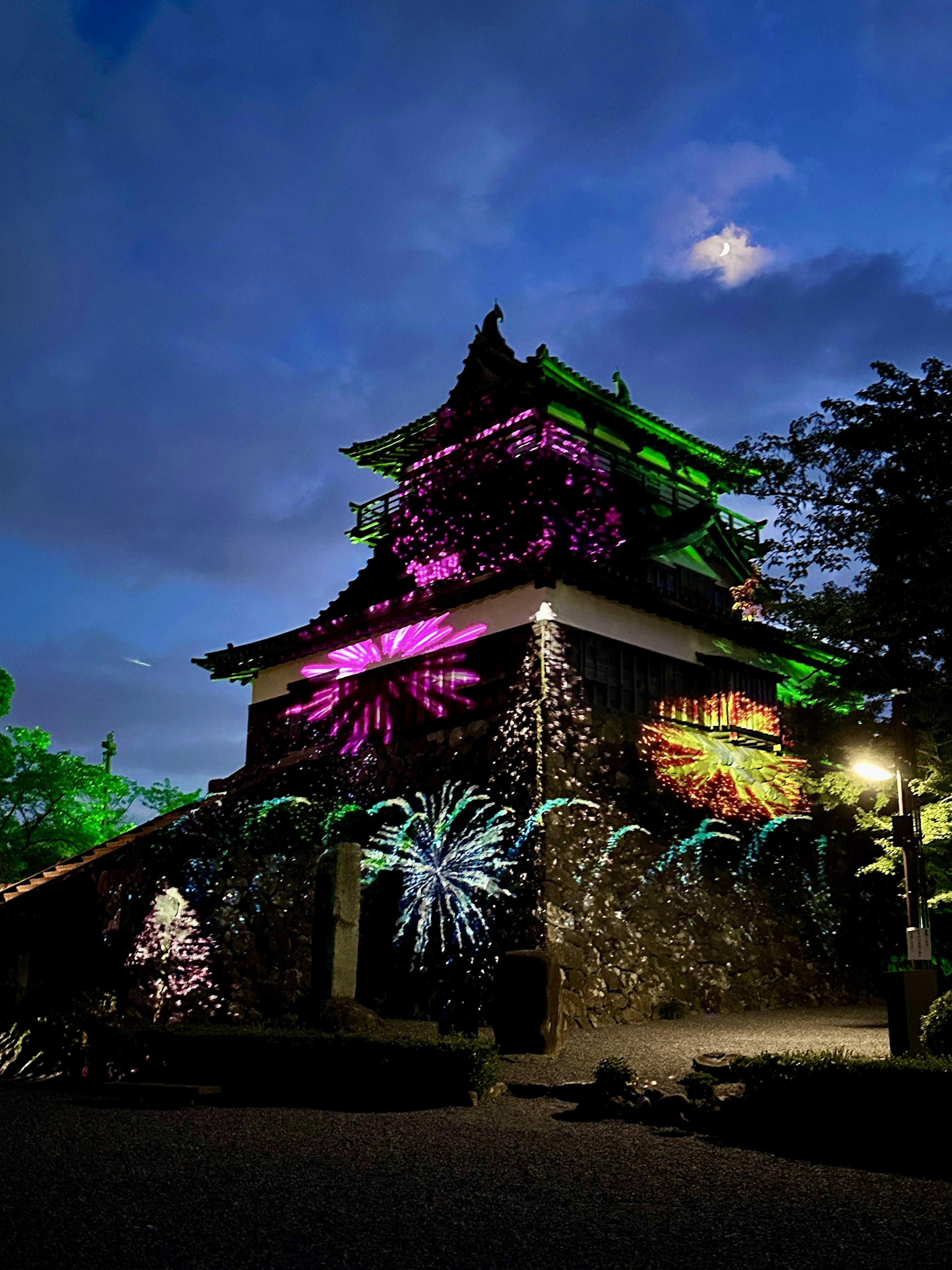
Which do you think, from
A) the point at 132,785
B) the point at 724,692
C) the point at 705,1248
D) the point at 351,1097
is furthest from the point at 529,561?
the point at 132,785

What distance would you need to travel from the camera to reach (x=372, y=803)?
20609 mm

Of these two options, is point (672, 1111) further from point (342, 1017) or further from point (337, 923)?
point (337, 923)

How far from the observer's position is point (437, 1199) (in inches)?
268

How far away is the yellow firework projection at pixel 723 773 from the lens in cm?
1970

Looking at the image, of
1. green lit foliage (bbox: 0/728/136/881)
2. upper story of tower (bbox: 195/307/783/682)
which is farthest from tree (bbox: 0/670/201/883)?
upper story of tower (bbox: 195/307/783/682)

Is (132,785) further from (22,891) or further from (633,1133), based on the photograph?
(633,1133)

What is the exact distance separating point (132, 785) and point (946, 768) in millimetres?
34771

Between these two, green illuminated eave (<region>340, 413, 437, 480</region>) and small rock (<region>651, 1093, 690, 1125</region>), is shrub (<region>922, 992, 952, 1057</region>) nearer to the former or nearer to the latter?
small rock (<region>651, 1093, 690, 1125</region>)

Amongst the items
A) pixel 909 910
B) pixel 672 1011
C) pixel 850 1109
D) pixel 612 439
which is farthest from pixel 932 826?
A: pixel 612 439

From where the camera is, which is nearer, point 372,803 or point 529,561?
point 529,561

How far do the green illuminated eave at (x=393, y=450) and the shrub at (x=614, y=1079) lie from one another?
59.5 feet

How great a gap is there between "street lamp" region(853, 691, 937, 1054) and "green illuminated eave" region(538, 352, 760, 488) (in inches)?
370

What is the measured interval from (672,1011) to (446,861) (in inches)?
190

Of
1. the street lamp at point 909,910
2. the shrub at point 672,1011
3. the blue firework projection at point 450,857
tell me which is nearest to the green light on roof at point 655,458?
the blue firework projection at point 450,857
